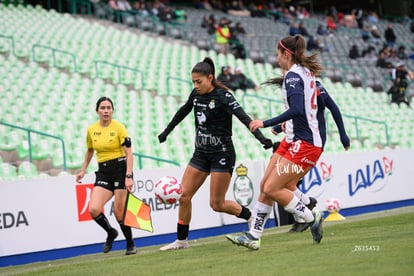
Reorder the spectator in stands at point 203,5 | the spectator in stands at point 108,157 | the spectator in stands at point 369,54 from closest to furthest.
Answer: the spectator in stands at point 108,157 < the spectator in stands at point 369,54 < the spectator in stands at point 203,5

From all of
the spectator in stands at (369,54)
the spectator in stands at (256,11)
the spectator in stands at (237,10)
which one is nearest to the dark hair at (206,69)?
the spectator in stands at (369,54)

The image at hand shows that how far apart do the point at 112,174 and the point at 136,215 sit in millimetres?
706

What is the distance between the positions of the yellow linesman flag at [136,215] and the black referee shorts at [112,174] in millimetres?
235

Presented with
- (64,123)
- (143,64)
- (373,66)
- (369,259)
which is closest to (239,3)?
(373,66)

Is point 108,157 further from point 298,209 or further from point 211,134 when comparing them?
point 298,209

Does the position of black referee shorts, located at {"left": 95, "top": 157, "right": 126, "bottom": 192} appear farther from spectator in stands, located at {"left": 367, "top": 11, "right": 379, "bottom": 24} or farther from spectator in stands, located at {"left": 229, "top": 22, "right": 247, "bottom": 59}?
spectator in stands, located at {"left": 367, "top": 11, "right": 379, "bottom": 24}

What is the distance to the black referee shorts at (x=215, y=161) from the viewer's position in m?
9.96

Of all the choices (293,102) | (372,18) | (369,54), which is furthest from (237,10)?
(293,102)

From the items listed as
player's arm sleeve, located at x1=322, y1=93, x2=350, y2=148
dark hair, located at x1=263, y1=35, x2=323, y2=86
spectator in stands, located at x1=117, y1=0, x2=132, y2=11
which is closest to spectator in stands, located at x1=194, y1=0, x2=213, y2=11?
spectator in stands, located at x1=117, y1=0, x2=132, y2=11

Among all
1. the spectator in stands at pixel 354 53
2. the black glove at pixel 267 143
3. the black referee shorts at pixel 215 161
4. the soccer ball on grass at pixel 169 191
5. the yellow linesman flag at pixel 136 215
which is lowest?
the yellow linesman flag at pixel 136 215

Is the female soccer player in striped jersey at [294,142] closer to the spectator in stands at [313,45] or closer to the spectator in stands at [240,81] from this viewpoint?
the spectator in stands at [240,81]

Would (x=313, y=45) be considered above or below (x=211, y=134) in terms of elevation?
above

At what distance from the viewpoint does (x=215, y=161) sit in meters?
9.98

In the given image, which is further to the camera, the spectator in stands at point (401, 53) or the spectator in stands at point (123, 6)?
the spectator in stands at point (401, 53)
